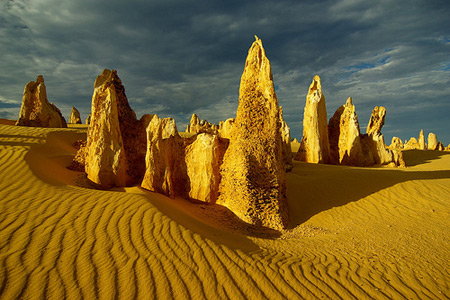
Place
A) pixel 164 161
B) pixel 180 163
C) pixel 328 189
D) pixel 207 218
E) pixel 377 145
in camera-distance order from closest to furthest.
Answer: pixel 207 218
pixel 164 161
pixel 180 163
pixel 328 189
pixel 377 145

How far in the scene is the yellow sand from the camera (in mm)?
3066

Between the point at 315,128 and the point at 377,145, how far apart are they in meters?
5.49

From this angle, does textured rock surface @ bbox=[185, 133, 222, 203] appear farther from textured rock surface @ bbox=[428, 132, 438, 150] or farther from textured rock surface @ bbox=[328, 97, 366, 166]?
textured rock surface @ bbox=[428, 132, 438, 150]

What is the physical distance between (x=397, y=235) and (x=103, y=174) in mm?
7332

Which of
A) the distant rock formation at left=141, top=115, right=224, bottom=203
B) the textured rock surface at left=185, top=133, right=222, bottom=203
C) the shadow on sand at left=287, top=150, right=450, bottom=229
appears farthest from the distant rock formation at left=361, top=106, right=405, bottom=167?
the distant rock formation at left=141, top=115, right=224, bottom=203

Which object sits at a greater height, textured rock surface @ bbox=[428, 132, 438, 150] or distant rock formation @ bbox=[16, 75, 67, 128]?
distant rock formation @ bbox=[16, 75, 67, 128]

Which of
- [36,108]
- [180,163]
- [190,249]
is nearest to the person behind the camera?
[190,249]

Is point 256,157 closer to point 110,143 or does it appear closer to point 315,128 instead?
point 110,143

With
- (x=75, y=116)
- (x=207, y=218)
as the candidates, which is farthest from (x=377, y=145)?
(x=75, y=116)

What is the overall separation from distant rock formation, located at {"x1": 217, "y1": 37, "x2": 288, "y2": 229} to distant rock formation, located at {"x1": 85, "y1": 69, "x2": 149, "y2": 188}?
2.79 meters

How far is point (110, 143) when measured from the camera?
22.5ft

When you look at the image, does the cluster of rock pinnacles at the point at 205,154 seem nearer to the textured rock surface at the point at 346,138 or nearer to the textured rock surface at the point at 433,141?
the textured rock surface at the point at 346,138

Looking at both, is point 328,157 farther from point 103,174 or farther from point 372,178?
point 103,174

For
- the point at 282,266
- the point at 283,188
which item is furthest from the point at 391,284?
the point at 283,188
